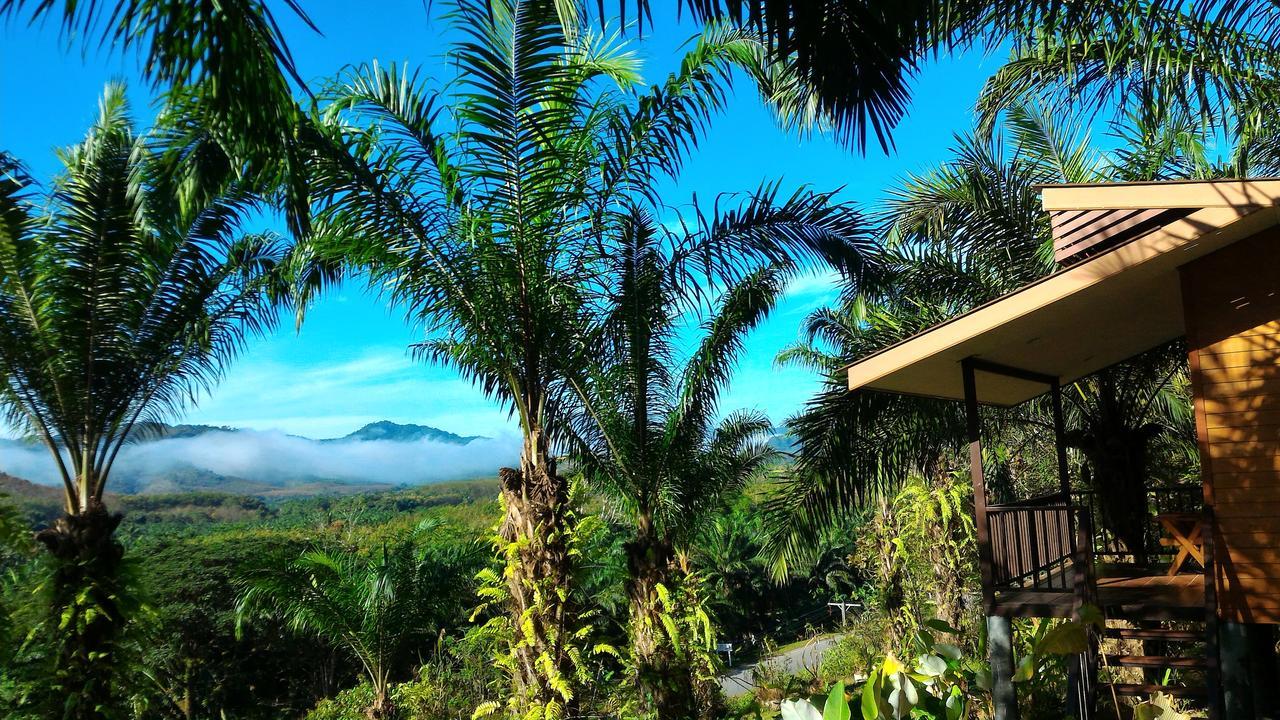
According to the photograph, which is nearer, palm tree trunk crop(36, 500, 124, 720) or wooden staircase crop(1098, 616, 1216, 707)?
wooden staircase crop(1098, 616, 1216, 707)

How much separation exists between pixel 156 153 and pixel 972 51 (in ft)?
25.6

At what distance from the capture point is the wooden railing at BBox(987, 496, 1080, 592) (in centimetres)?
699

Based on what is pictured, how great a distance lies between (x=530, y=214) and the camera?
314 inches

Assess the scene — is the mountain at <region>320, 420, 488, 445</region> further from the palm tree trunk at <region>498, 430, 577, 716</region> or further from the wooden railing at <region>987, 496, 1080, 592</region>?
the wooden railing at <region>987, 496, 1080, 592</region>

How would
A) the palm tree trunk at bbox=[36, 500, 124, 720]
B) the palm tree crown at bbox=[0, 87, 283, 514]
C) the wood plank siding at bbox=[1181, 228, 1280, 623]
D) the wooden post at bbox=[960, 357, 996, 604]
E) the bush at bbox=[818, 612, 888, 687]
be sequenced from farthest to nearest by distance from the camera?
the bush at bbox=[818, 612, 888, 687], the palm tree crown at bbox=[0, 87, 283, 514], the palm tree trunk at bbox=[36, 500, 124, 720], the wooden post at bbox=[960, 357, 996, 604], the wood plank siding at bbox=[1181, 228, 1280, 623]

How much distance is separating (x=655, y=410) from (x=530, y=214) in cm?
336

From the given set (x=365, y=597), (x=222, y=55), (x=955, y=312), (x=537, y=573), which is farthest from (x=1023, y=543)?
(x=365, y=597)

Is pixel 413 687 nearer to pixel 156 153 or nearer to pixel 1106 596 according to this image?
pixel 156 153

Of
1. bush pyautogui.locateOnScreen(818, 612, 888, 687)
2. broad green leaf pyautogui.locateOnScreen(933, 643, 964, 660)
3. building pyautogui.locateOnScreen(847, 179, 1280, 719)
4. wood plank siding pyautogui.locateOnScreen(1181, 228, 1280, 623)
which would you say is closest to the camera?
broad green leaf pyautogui.locateOnScreen(933, 643, 964, 660)

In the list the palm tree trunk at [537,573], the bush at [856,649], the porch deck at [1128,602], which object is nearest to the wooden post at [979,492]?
the porch deck at [1128,602]

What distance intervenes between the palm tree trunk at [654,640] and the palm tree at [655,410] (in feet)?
0.04

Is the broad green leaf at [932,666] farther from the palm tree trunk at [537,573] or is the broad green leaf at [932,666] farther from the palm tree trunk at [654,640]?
the palm tree trunk at [654,640]

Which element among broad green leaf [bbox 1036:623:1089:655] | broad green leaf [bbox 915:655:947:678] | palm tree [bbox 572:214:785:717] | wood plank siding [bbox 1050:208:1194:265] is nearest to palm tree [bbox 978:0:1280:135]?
wood plank siding [bbox 1050:208:1194:265]

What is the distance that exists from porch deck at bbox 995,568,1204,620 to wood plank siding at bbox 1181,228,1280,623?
1.14 feet
